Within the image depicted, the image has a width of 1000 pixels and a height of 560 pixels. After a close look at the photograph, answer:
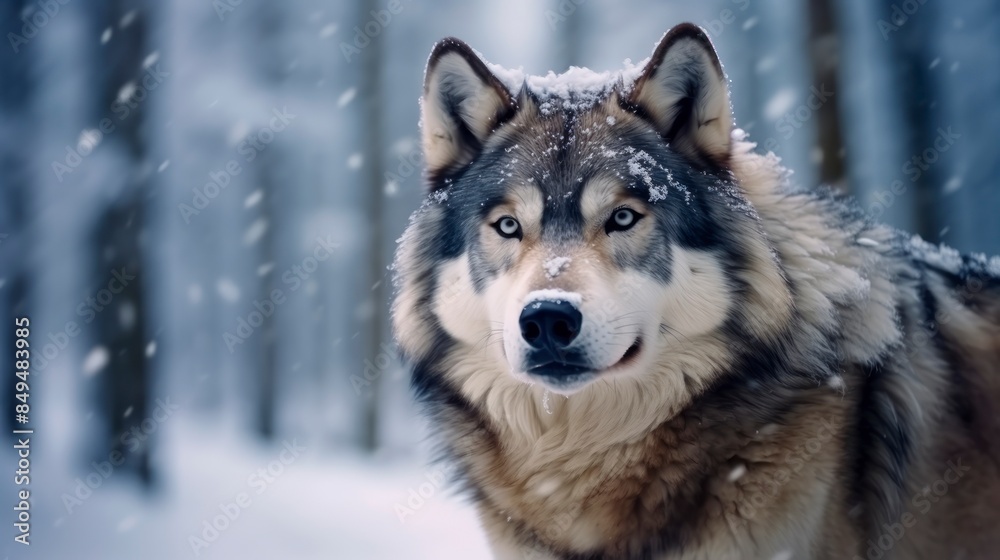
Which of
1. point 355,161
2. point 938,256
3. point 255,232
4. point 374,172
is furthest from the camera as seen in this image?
point 255,232

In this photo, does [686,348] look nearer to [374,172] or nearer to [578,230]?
[578,230]

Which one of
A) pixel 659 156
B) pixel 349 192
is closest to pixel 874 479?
pixel 659 156

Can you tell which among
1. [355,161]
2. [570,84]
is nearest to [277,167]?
[355,161]

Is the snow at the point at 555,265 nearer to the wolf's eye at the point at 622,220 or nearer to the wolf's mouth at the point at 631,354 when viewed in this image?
the wolf's eye at the point at 622,220

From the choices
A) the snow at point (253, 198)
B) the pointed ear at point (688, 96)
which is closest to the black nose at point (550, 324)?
the pointed ear at point (688, 96)

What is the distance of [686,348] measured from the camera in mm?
2607

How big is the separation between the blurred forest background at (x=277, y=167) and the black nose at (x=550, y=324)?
278 centimetres

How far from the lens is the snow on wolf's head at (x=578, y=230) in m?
2.41

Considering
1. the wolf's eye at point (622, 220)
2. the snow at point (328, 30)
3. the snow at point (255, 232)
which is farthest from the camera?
the snow at point (255, 232)

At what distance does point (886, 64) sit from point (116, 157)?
321 inches

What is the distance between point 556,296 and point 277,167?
10.2 meters

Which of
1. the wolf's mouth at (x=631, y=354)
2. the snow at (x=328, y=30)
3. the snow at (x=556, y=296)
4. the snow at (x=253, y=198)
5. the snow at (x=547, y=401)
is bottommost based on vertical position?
the snow at (x=253, y=198)

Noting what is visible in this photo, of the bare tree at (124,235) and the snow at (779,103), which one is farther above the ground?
the snow at (779,103)

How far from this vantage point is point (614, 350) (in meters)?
2.37
